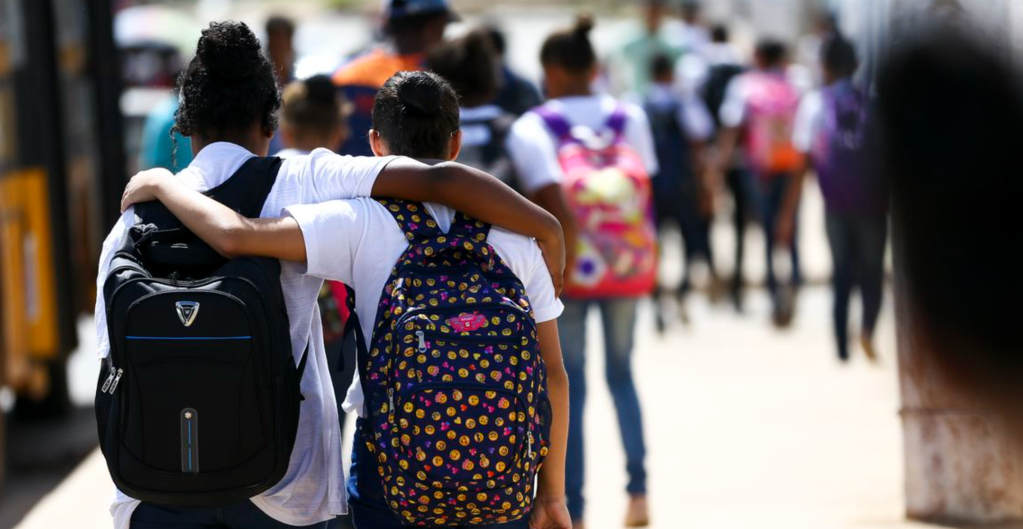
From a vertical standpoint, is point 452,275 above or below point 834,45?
below

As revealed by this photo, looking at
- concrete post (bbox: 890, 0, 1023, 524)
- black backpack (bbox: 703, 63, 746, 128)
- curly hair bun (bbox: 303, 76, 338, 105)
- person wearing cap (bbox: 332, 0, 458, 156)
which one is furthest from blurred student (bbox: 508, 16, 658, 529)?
black backpack (bbox: 703, 63, 746, 128)

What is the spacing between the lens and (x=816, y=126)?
28.0 feet

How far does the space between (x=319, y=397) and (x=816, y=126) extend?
20.0 feet

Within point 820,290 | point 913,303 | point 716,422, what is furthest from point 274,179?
point 820,290

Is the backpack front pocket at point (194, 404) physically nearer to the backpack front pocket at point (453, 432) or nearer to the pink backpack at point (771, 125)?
the backpack front pocket at point (453, 432)

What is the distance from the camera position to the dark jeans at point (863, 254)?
8.34 meters

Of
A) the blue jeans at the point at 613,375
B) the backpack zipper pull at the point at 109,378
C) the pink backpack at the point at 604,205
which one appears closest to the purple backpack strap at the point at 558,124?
the pink backpack at the point at 604,205

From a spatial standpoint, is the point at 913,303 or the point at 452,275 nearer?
the point at 452,275

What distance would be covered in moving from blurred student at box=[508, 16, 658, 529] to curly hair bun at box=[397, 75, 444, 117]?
1.99 metres

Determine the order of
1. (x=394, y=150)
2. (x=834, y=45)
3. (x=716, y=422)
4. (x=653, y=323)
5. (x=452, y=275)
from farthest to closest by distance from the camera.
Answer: (x=653, y=323) → (x=834, y=45) → (x=716, y=422) → (x=394, y=150) → (x=452, y=275)

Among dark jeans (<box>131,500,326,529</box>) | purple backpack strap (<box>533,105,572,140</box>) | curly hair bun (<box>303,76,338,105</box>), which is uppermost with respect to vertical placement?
curly hair bun (<box>303,76,338,105</box>)

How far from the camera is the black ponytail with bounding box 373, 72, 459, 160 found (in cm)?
298

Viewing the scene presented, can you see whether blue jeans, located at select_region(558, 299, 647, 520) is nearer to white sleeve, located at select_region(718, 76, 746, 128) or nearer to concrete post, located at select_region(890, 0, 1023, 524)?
concrete post, located at select_region(890, 0, 1023, 524)

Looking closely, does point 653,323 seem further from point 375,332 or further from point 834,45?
point 375,332
